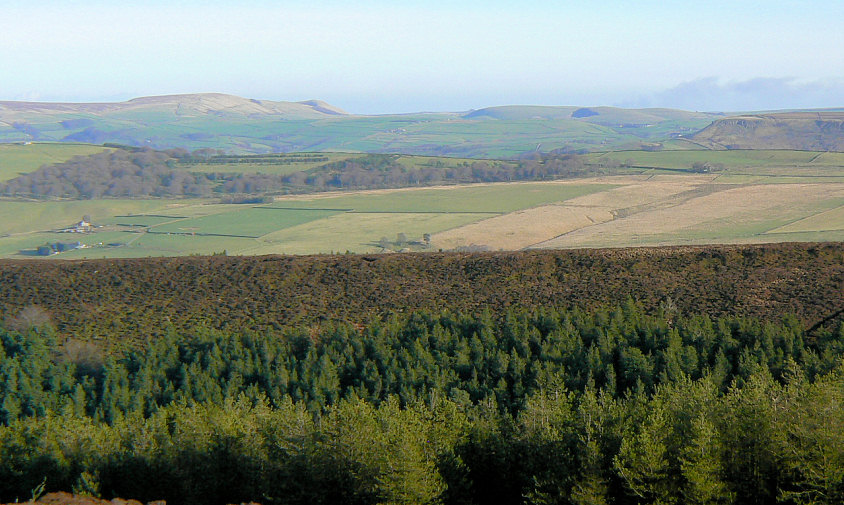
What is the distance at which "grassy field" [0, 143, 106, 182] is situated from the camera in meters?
102

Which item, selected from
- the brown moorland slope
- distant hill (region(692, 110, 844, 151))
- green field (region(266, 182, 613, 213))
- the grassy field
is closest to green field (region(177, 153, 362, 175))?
the grassy field

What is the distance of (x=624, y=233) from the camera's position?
194ft

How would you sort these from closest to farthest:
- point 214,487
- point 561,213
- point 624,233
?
1. point 214,487
2. point 624,233
3. point 561,213

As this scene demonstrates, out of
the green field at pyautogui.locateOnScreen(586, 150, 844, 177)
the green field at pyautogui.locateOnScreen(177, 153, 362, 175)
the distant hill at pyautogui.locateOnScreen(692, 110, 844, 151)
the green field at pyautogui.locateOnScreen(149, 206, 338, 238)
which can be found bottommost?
the green field at pyautogui.locateOnScreen(149, 206, 338, 238)

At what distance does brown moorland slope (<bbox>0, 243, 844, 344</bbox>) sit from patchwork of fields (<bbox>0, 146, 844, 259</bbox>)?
10704 mm

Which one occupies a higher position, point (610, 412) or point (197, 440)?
point (610, 412)

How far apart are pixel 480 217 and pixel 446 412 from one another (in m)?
50.5

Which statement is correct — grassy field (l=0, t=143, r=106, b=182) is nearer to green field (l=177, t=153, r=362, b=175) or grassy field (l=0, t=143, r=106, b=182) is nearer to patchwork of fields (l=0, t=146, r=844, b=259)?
patchwork of fields (l=0, t=146, r=844, b=259)

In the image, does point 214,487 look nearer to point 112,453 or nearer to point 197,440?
point 197,440

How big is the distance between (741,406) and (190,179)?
9322 centimetres

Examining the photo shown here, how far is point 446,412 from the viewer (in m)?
21.3

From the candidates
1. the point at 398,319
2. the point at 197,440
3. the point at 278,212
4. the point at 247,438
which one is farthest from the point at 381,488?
the point at 278,212

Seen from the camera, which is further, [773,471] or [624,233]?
[624,233]

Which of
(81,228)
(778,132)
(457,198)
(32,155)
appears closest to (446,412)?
(81,228)
